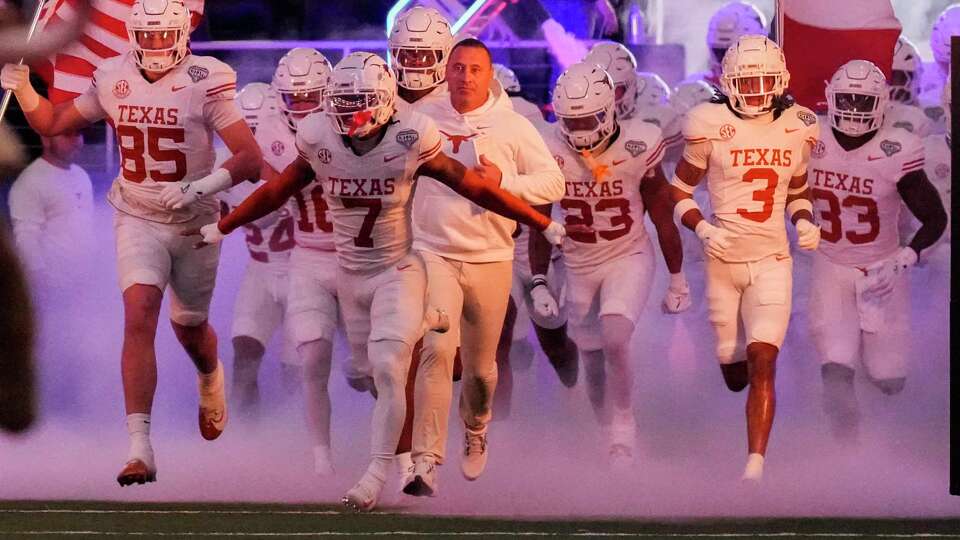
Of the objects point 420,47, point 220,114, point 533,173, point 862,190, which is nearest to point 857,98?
point 862,190

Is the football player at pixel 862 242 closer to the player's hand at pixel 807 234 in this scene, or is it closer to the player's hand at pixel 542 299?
the player's hand at pixel 807 234

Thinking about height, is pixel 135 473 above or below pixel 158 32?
below

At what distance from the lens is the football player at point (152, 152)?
21.7ft

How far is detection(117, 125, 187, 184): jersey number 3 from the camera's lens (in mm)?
6625

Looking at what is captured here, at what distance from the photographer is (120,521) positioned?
6.84 meters

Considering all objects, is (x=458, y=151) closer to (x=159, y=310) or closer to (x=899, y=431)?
(x=159, y=310)

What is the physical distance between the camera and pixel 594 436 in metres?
6.80

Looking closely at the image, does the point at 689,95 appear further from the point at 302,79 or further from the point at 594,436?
the point at 302,79

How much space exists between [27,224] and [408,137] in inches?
58.8

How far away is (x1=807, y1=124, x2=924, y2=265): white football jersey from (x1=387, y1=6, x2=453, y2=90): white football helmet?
4.41ft

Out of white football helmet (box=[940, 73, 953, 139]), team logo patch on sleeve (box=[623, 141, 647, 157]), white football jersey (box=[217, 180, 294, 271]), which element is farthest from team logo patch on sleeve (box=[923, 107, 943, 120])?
white football jersey (box=[217, 180, 294, 271])

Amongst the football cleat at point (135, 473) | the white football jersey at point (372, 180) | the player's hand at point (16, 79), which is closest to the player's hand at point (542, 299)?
the white football jersey at point (372, 180)

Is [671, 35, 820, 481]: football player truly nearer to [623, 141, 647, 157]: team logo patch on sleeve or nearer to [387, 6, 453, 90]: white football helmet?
[623, 141, 647, 157]: team logo patch on sleeve

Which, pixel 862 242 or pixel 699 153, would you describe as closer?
pixel 699 153
